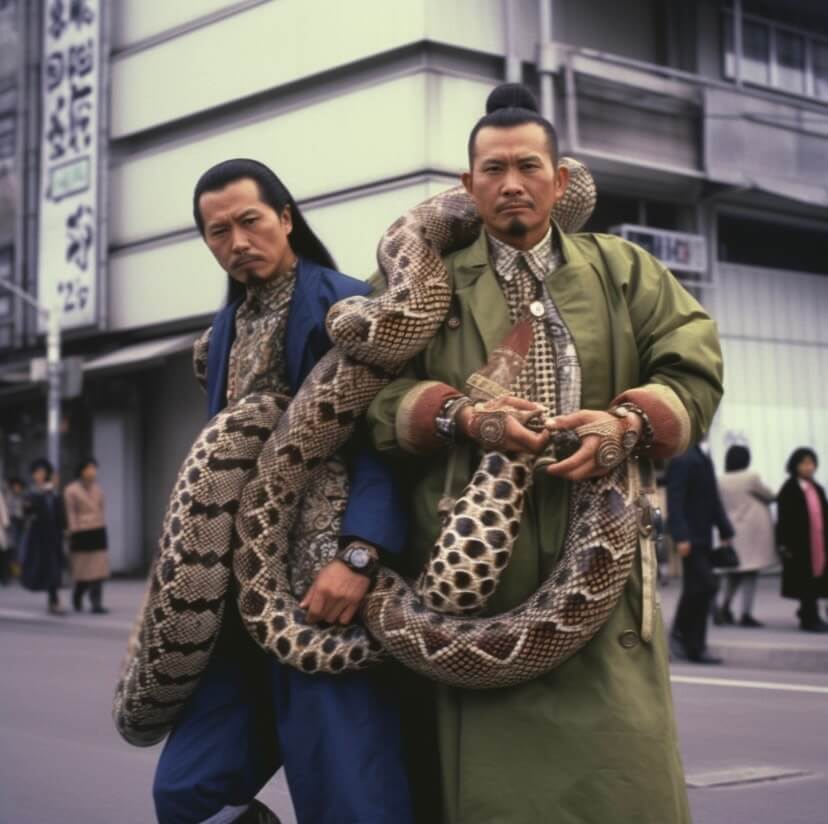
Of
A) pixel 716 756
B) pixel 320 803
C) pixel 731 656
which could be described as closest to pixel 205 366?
pixel 320 803

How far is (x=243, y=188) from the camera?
340 centimetres

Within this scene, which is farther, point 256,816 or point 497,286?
point 256,816

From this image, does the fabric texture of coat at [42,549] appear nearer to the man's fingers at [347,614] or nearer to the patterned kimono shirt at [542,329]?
the man's fingers at [347,614]

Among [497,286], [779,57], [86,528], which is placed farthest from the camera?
[779,57]

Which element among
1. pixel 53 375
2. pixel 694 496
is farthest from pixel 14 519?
pixel 694 496

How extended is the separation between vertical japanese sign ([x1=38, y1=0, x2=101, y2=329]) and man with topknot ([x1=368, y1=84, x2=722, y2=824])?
21519mm

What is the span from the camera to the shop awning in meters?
21.8

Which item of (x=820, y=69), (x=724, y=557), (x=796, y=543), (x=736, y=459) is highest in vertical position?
(x=820, y=69)

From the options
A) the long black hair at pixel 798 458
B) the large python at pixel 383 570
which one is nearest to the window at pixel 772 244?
the long black hair at pixel 798 458

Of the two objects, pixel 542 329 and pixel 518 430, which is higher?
pixel 542 329

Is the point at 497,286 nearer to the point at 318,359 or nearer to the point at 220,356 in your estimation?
the point at 318,359

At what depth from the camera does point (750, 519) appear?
538 inches

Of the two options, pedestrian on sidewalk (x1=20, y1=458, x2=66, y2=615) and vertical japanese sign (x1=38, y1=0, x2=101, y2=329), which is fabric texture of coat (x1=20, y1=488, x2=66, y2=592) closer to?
pedestrian on sidewalk (x1=20, y1=458, x2=66, y2=615)

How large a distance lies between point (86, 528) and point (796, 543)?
7.59 metres
